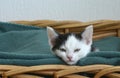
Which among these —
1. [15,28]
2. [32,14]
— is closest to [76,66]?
[15,28]

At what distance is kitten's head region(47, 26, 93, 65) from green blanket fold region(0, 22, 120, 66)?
0.07ft

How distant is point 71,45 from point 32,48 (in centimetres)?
31


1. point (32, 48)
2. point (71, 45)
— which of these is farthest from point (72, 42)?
point (32, 48)

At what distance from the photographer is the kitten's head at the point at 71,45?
74cm

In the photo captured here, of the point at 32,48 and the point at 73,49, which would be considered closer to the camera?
the point at 73,49

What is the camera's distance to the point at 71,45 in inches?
29.9

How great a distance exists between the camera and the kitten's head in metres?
0.74

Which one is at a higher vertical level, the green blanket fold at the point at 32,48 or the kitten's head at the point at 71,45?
the kitten's head at the point at 71,45

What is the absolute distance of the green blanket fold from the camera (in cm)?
72

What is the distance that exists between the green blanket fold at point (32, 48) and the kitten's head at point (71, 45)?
20 millimetres

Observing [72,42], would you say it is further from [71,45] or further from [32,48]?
[32,48]

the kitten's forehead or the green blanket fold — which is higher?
the kitten's forehead

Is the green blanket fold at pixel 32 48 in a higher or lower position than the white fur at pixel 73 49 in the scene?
lower

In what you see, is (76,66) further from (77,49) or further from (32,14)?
(32,14)
